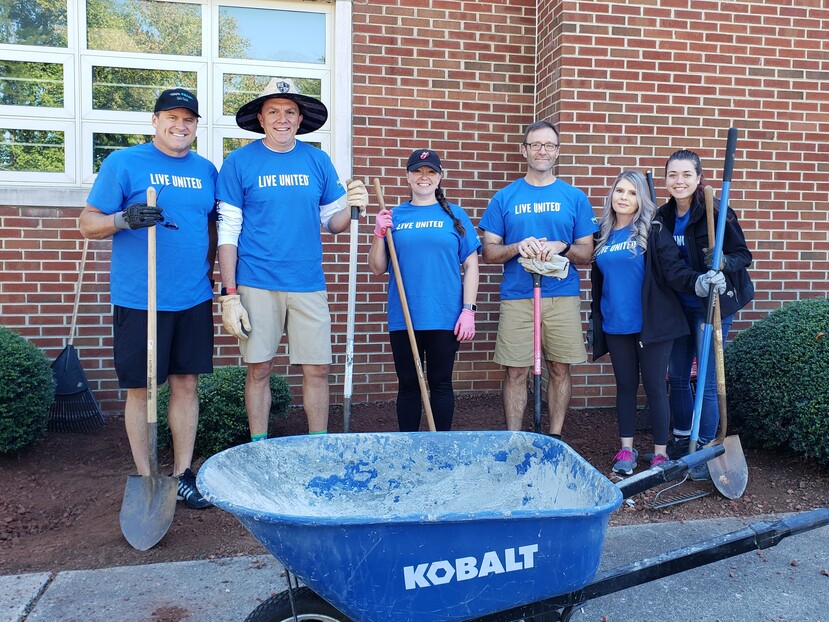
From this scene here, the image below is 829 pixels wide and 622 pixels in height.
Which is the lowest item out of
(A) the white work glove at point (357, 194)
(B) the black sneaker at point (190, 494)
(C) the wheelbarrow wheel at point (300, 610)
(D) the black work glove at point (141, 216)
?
(B) the black sneaker at point (190, 494)

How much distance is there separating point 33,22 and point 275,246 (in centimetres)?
311

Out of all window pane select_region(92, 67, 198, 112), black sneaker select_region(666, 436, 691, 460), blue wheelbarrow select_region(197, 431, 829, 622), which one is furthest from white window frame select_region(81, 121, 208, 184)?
black sneaker select_region(666, 436, 691, 460)

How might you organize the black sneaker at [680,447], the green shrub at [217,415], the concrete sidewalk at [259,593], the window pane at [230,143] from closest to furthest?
the concrete sidewalk at [259,593], the black sneaker at [680,447], the green shrub at [217,415], the window pane at [230,143]

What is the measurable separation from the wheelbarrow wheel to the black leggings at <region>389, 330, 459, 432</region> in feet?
6.09

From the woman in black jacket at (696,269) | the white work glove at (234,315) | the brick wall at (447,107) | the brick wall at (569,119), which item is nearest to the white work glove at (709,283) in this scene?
the woman in black jacket at (696,269)

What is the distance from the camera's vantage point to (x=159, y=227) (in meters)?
3.68

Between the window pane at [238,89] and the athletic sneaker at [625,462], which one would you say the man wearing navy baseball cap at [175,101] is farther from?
the athletic sneaker at [625,462]

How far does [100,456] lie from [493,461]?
123 inches

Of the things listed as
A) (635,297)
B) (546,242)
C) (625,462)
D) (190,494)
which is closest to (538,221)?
(546,242)

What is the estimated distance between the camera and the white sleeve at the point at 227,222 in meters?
3.82

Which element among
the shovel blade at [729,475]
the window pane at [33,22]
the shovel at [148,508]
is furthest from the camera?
the window pane at [33,22]

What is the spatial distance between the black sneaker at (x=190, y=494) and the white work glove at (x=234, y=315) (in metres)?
0.85

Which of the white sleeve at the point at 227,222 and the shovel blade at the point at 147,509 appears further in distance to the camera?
the white sleeve at the point at 227,222

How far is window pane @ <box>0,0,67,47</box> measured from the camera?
17.2 feet
